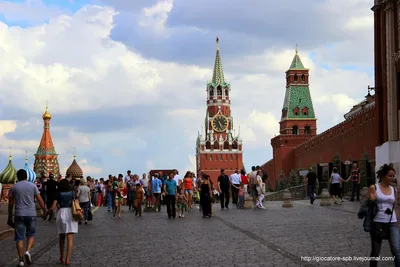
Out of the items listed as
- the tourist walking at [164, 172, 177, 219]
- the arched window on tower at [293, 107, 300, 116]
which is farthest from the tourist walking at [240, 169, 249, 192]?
the arched window on tower at [293, 107, 300, 116]

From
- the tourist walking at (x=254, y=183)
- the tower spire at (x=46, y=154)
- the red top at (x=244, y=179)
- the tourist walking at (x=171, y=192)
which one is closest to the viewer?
the tourist walking at (x=171, y=192)

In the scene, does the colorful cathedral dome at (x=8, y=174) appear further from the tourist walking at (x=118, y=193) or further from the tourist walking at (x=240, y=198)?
the tourist walking at (x=118, y=193)

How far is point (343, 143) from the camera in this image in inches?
2692

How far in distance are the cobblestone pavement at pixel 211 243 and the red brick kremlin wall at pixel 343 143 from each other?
2738 centimetres

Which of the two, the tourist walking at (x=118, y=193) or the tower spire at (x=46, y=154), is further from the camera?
the tower spire at (x=46, y=154)

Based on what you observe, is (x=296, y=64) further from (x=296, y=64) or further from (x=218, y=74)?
(x=218, y=74)

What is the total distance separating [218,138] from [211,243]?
13855 cm

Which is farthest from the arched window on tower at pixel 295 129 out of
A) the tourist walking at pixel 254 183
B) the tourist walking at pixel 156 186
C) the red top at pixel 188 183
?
the red top at pixel 188 183

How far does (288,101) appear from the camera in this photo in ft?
370

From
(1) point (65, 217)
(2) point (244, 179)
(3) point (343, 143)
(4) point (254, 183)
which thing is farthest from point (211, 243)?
(3) point (343, 143)

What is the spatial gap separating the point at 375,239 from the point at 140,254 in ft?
14.9

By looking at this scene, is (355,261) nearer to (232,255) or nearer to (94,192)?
(232,255)

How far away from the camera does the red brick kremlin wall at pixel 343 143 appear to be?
58.2m

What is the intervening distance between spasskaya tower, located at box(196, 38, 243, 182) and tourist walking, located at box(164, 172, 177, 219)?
123 meters
